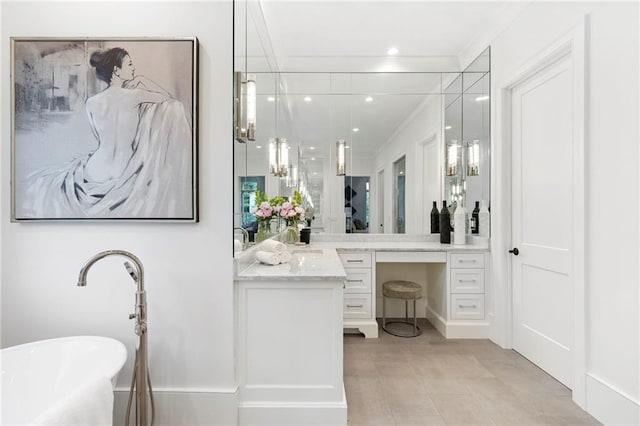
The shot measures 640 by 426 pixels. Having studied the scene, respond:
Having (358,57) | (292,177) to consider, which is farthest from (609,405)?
(358,57)

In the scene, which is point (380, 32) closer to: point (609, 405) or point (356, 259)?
point (356, 259)

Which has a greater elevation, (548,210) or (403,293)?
(548,210)

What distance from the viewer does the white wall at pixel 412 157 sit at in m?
3.65

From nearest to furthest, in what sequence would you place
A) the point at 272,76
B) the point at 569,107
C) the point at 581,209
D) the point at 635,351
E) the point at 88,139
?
the point at 635,351
the point at 88,139
the point at 581,209
the point at 569,107
the point at 272,76

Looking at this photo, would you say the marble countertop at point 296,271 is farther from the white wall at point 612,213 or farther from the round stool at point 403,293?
the white wall at point 612,213

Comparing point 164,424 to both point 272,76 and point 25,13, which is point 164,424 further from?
point 272,76

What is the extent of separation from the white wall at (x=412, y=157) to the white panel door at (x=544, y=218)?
951 mm

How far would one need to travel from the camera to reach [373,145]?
3730mm

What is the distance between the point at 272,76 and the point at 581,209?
103 inches

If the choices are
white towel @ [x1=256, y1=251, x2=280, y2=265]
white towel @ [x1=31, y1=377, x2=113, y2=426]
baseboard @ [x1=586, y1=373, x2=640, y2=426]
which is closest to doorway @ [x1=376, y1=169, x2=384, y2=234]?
white towel @ [x1=256, y1=251, x2=280, y2=265]

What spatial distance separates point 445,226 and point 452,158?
2.44 ft

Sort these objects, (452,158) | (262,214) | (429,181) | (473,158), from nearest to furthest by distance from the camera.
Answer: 1. (262,214)
2. (473,158)
3. (452,158)
4. (429,181)

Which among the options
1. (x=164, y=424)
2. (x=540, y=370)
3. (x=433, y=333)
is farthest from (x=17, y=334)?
(x=540, y=370)

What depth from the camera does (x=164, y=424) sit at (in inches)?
68.8
